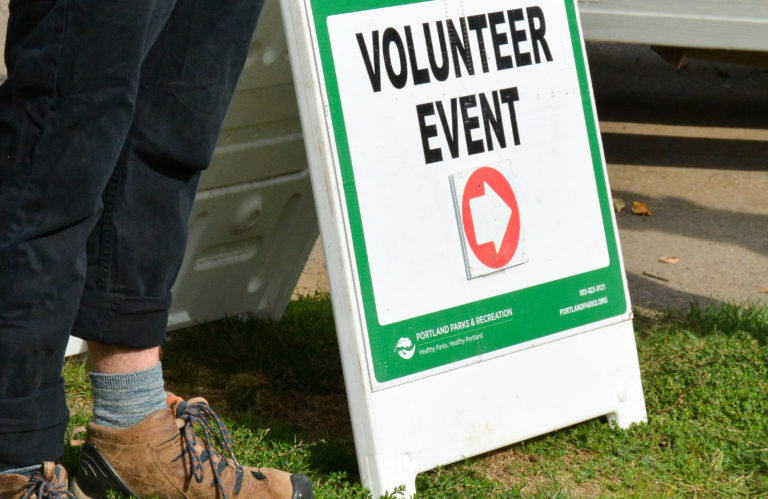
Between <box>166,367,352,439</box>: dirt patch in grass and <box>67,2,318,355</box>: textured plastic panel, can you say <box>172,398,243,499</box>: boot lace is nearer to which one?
<box>166,367,352,439</box>: dirt patch in grass

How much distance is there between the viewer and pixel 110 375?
1941 mm

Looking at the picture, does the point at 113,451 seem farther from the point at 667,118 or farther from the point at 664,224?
the point at 667,118

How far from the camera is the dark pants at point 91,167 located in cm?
155

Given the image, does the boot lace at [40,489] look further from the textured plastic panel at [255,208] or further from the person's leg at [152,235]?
the textured plastic panel at [255,208]

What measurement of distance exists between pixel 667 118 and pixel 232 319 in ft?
14.2

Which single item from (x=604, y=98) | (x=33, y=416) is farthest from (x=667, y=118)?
(x=33, y=416)

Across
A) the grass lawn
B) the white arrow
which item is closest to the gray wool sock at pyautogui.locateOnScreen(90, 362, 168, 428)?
the grass lawn

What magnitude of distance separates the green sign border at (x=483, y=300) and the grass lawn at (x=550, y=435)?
29 centimetres

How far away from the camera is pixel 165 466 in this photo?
6.61 feet

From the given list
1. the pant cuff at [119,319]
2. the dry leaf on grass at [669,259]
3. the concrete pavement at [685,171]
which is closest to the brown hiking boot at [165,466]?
the pant cuff at [119,319]

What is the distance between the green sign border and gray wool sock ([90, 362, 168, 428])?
479 millimetres

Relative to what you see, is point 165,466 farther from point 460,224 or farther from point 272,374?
point 272,374

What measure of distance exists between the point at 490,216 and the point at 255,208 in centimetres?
75

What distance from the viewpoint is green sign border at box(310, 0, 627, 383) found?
86.4 inches
